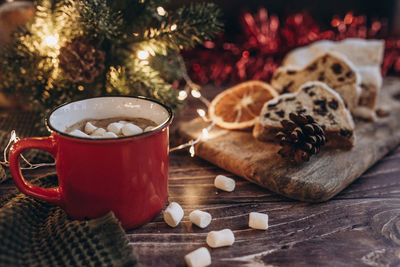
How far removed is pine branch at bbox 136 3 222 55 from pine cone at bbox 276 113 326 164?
0.39m

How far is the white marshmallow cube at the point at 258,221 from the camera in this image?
2.93 feet

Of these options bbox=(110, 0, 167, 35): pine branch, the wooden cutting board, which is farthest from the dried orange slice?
bbox=(110, 0, 167, 35): pine branch

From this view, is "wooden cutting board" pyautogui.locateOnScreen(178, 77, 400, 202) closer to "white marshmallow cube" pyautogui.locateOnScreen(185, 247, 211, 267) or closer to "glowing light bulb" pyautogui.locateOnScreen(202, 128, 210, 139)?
"glowing light bulb" pyautogui.locateOnScreen(202, 128, 210, 139)

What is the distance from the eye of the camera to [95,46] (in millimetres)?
1139

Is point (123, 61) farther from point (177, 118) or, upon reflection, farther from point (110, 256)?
point (110, 256)

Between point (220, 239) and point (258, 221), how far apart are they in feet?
0.39

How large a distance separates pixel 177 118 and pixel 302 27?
96 centimetres

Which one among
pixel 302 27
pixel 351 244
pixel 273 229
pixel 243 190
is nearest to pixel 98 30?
pixel 243 190

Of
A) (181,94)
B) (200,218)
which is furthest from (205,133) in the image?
(200,218)

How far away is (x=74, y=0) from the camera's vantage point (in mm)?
1047

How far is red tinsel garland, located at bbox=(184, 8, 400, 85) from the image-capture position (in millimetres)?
1911

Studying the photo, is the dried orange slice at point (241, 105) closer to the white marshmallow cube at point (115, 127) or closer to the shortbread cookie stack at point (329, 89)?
the shortbread cookie stack at point (329, 89)

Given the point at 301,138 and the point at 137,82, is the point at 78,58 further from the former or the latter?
the point at 301,138

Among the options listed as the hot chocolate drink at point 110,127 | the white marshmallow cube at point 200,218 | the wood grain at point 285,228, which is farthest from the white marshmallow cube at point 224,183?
the hot chocolate drink at point 110,127
